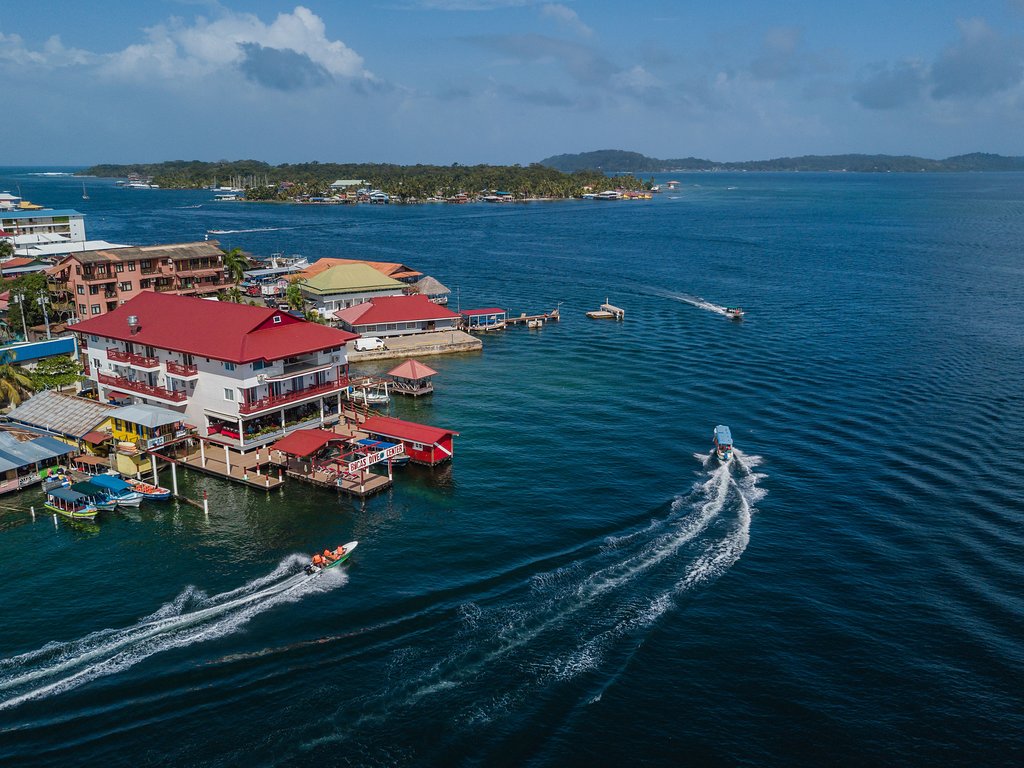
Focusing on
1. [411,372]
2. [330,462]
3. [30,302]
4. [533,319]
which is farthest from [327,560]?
[533,319]

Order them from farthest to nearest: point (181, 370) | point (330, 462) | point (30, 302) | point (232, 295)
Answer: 1. point (232, 295)
2. point (30, 302)
3. point (181, 370)
4. point (330, 462)

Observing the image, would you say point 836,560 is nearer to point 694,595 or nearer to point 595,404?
point 694,595

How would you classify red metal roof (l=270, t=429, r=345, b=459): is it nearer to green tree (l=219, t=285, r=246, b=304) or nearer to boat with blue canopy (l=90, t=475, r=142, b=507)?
boat with blue canopy (l=90, t=475, r=142, b=507)

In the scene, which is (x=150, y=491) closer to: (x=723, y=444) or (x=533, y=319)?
(x=723, y=444)

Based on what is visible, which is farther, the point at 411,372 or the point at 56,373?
the point at 411,372

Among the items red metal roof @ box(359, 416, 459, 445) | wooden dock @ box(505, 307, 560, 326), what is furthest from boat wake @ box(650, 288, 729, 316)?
red metal roof @ box(359, 416, 459, 445)
